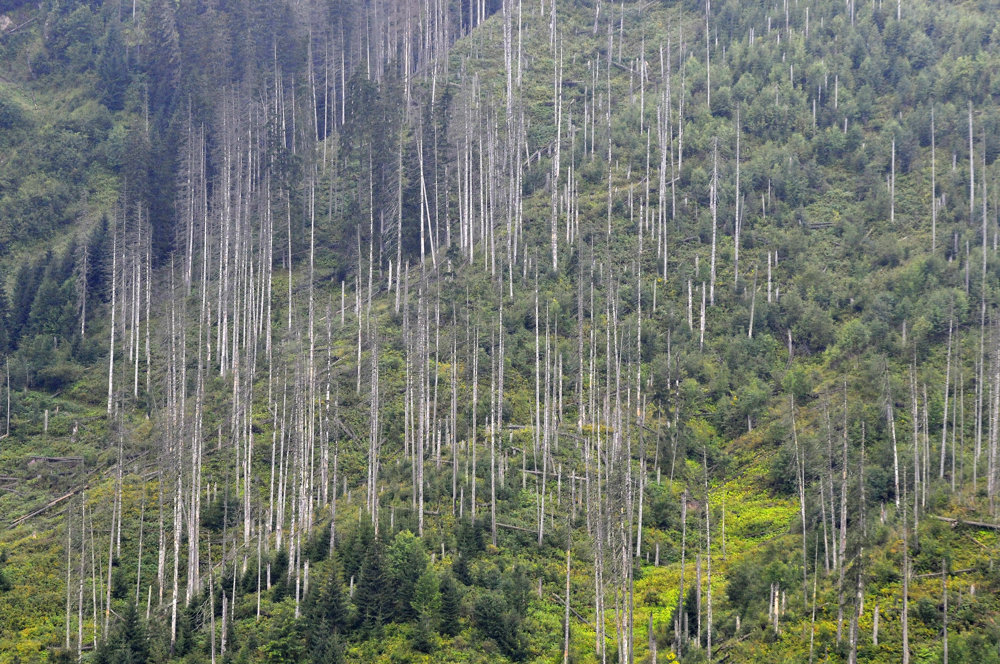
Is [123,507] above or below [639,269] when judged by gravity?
below

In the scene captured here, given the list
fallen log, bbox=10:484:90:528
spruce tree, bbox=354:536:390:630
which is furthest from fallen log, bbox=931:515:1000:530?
fallen log, bbox=10:484:90:528

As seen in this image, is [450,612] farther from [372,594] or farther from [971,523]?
[971,523]

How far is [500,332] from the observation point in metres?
57.4

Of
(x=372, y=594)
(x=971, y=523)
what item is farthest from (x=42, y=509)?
(x=971, y=523)

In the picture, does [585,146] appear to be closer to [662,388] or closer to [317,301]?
[317,301]

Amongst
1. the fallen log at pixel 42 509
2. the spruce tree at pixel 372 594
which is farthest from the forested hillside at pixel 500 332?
the fallen log at pixel 42 509

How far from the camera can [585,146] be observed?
81812 mm

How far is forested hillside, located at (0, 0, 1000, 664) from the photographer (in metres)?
40.0

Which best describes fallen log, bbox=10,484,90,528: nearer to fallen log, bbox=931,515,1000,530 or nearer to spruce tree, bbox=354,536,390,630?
spruce tree, bbox=354,536,390,630

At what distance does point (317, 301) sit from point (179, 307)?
13.0 metres

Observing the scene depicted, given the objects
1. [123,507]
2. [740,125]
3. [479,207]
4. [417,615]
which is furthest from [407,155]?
[417,615]

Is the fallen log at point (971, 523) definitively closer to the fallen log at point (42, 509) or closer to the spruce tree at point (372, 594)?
the spruce tree at point (372, 594)

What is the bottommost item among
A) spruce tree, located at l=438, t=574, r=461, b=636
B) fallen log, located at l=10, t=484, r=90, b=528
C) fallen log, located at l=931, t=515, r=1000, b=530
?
spruce tree, located at l=438, t=574, r=461, b=636

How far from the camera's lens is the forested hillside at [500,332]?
131 feet
